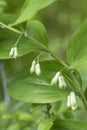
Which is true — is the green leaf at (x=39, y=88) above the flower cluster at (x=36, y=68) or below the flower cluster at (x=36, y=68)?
below

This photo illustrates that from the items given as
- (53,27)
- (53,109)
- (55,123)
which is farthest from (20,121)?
(53,27)

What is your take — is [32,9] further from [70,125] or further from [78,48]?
[70,125]

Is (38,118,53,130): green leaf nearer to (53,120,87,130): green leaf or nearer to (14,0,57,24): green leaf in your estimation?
(53,120,87,130): green leaf

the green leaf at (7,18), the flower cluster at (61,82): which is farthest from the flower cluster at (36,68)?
the green leaf at (7,18)

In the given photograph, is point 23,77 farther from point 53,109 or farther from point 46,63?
point 53,109

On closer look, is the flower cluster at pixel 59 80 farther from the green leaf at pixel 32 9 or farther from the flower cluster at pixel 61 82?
the green leaf at pixel 32 9

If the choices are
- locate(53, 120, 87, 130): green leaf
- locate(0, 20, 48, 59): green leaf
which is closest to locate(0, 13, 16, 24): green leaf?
locate(0, 20, 48, 59): green leaf

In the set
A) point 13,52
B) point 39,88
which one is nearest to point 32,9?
point 13,52
